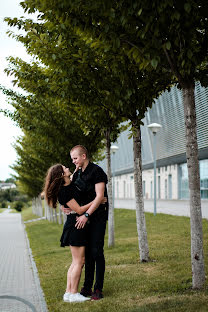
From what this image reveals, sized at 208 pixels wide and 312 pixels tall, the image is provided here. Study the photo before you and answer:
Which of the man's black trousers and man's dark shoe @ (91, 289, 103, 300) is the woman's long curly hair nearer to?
the man's black trousers

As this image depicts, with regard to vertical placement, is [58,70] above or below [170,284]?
above

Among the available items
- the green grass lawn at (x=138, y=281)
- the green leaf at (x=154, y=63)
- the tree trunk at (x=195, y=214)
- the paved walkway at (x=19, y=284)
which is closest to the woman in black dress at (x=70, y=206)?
the green grass lawn at (x=138, y=281)

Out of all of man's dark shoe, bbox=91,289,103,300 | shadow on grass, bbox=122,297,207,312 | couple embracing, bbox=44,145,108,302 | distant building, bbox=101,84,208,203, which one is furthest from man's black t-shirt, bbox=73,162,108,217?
distant building, bbox=101,84,208,203

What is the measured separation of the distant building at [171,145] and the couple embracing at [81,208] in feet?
76.1

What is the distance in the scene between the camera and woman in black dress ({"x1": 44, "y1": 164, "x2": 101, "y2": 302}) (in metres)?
5.61

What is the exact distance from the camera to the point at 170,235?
13.8m

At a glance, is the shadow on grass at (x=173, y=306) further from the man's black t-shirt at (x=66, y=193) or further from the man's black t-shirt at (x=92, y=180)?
the man's black t-shirt at (x=66, y=193)

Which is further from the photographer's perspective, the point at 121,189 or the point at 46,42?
the point at 121,189

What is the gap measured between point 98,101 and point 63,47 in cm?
117

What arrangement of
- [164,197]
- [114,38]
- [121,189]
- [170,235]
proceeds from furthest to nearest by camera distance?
[121,189], [164,197], [170,235], [114,38]

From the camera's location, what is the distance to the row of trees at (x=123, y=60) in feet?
17.9

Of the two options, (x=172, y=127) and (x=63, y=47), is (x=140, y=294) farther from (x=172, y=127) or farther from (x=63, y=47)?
(x=172, y=127)

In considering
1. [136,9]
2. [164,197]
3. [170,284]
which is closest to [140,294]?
[170,284]

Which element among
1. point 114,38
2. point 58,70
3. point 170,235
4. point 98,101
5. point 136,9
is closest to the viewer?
point 136,9
